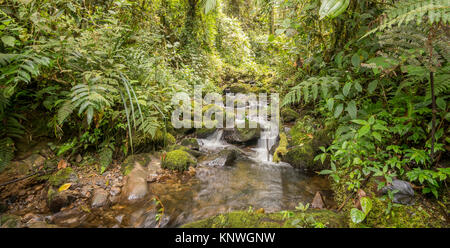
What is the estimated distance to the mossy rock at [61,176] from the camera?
2.12m

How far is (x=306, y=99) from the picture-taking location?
6.58 feet

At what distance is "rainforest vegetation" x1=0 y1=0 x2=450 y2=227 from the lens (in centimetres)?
138

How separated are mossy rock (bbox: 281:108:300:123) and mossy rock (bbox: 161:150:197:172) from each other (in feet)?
8.20

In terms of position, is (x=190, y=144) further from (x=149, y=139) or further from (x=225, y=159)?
(x=149, y=139)

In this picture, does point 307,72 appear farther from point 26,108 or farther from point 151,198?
point 26,108

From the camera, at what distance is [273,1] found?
3049mm

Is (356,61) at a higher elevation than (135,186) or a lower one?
higher

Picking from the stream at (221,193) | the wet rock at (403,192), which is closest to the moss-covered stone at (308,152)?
the stream at (221,193)

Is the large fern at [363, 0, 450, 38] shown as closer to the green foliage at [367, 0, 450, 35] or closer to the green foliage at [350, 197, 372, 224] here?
the green foliage at [367, 0, 450, 35]

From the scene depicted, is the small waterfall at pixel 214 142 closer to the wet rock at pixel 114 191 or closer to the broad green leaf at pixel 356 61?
the wet rock at pixel 114 191

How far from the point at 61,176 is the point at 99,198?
0.49 meters

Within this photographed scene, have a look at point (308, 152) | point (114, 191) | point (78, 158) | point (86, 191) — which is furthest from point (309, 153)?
point (78, 158)

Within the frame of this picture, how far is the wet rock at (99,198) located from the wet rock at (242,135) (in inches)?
107
